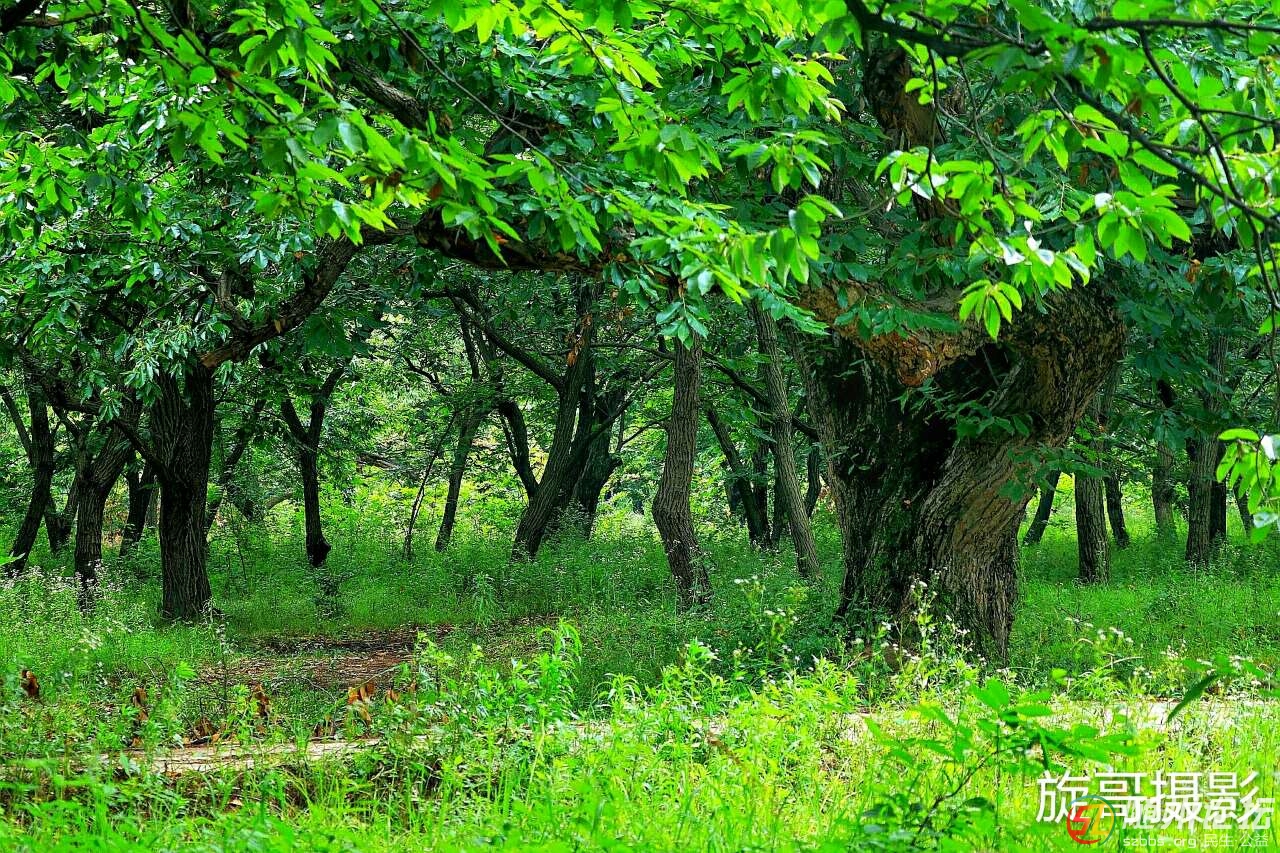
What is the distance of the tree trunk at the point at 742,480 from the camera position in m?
17.9

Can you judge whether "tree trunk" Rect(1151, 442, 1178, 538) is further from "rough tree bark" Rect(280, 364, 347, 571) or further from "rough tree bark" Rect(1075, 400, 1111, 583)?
"rough tree bark" Rect(280, 364, 347, 571)

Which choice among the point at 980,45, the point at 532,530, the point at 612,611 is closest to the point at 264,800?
the point at 980,45

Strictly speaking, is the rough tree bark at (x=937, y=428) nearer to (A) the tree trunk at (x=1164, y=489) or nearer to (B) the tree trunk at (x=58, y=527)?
(A) the tree trunk at (x=1164, y=489)

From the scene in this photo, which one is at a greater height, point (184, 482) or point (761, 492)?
point (184, 482)

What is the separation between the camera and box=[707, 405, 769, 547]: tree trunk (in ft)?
58.7

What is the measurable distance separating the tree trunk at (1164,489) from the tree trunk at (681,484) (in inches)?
321

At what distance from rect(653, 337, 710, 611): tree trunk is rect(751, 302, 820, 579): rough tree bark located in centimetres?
80

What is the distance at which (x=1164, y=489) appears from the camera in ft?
61.7

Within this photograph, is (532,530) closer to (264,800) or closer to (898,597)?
(898,597)

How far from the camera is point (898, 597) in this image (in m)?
7.49

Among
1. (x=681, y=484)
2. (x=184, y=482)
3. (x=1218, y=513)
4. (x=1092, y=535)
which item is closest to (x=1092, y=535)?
(x=1092, y=535)

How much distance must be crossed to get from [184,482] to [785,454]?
6.99 m

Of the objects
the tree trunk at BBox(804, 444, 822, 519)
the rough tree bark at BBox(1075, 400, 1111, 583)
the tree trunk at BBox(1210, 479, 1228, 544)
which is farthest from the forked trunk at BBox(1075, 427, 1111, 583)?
the tree trunk at BBox(804, 444, 822, 519)

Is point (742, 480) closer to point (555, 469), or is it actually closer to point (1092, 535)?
point (555, 469)
